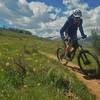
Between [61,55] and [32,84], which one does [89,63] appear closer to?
[61,55]

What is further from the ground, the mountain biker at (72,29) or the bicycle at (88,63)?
the mountain biker at (72,29)

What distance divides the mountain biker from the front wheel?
85cm

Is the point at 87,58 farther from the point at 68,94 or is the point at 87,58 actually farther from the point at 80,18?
the point at 68,94

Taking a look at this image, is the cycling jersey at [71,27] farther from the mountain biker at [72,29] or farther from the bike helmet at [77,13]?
the bike helmet at [77,13]

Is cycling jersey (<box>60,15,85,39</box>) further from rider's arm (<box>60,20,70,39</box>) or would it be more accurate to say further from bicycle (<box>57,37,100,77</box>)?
bicycle (<box>57,37,100,77</box>)

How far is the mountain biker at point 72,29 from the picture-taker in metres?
17.0

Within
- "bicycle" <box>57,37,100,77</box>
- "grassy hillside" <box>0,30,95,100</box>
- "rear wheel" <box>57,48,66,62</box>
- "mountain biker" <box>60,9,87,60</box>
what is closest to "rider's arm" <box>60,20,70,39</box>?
"mountain biker" <box>60,9,87,60</box>

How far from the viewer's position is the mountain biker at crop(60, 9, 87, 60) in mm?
17047

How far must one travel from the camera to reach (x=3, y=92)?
816cm

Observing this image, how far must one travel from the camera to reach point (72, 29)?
1786 centimetres

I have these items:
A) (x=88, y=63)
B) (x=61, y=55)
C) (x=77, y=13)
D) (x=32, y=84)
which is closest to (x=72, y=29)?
(x=77, y=13)

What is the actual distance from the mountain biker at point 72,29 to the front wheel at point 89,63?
2.78 feet

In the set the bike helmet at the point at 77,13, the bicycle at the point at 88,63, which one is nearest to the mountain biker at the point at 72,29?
the bike helmet at the point at 77,13

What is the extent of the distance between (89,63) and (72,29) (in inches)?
79.4
